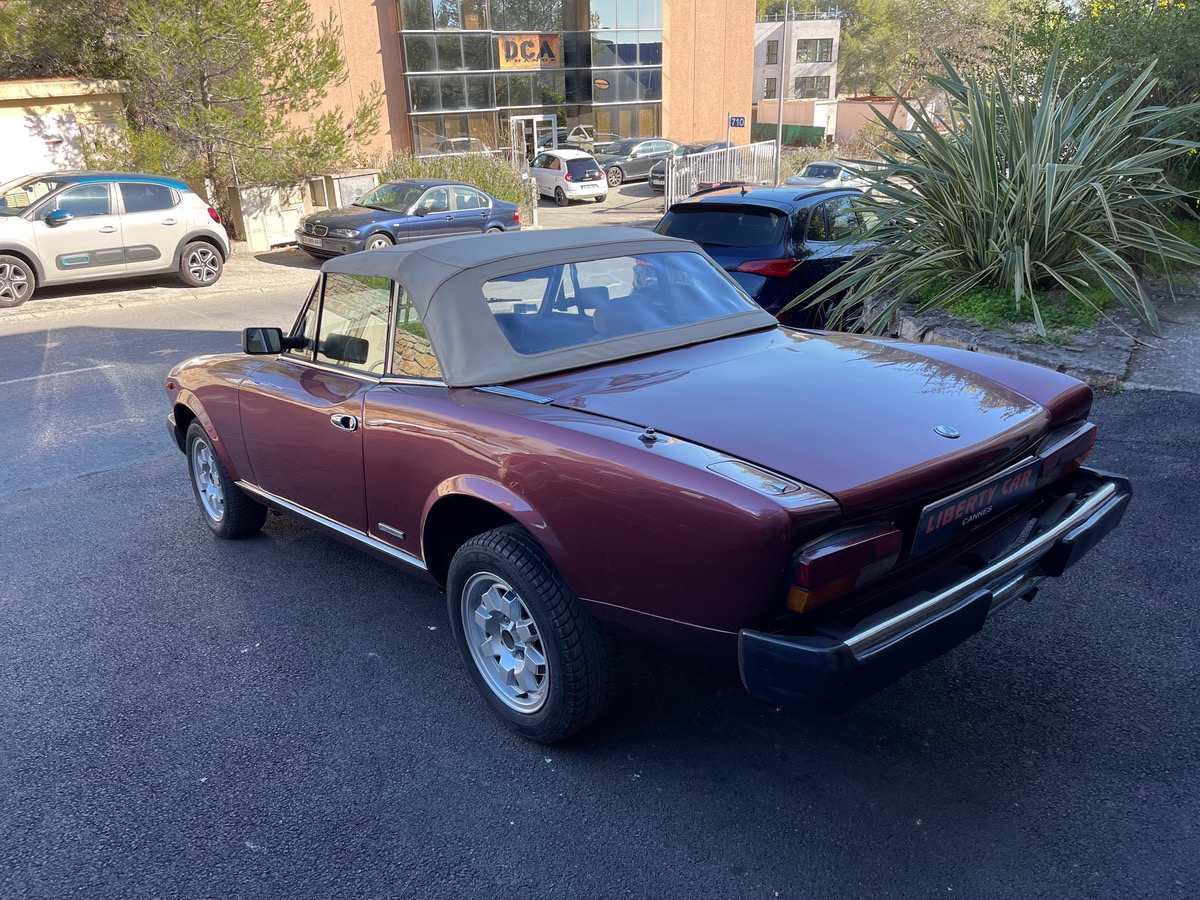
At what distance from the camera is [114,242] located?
44.3 ft

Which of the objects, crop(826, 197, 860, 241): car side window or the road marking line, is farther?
the road marking line

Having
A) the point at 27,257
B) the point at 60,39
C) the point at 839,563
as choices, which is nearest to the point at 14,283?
the point at 27,257

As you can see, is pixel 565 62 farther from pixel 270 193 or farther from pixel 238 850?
pixel 238 850

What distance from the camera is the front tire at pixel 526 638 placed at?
288cm

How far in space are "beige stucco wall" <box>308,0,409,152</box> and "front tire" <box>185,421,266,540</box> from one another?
23.6 metres

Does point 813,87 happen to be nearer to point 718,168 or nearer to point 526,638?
point 718,168

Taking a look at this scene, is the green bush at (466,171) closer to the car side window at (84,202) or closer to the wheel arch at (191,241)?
the wheel arch at (191,241)

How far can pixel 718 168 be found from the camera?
24.8m

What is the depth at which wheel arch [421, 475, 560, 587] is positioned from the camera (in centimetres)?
287

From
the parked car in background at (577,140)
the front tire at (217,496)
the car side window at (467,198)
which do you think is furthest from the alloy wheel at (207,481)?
the parked car in background at (577,140)

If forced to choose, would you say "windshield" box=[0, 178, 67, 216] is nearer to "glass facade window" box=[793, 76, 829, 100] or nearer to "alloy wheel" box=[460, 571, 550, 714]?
"alloy wheel" box=[460, 571, 550, 714]

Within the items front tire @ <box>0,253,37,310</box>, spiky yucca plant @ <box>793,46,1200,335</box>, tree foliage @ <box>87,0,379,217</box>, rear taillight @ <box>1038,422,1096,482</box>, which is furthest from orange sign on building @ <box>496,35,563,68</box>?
rear taillight @ <box>1038,422,1096,482</box>

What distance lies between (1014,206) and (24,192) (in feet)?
42.6

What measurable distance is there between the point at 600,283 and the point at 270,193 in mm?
17728
